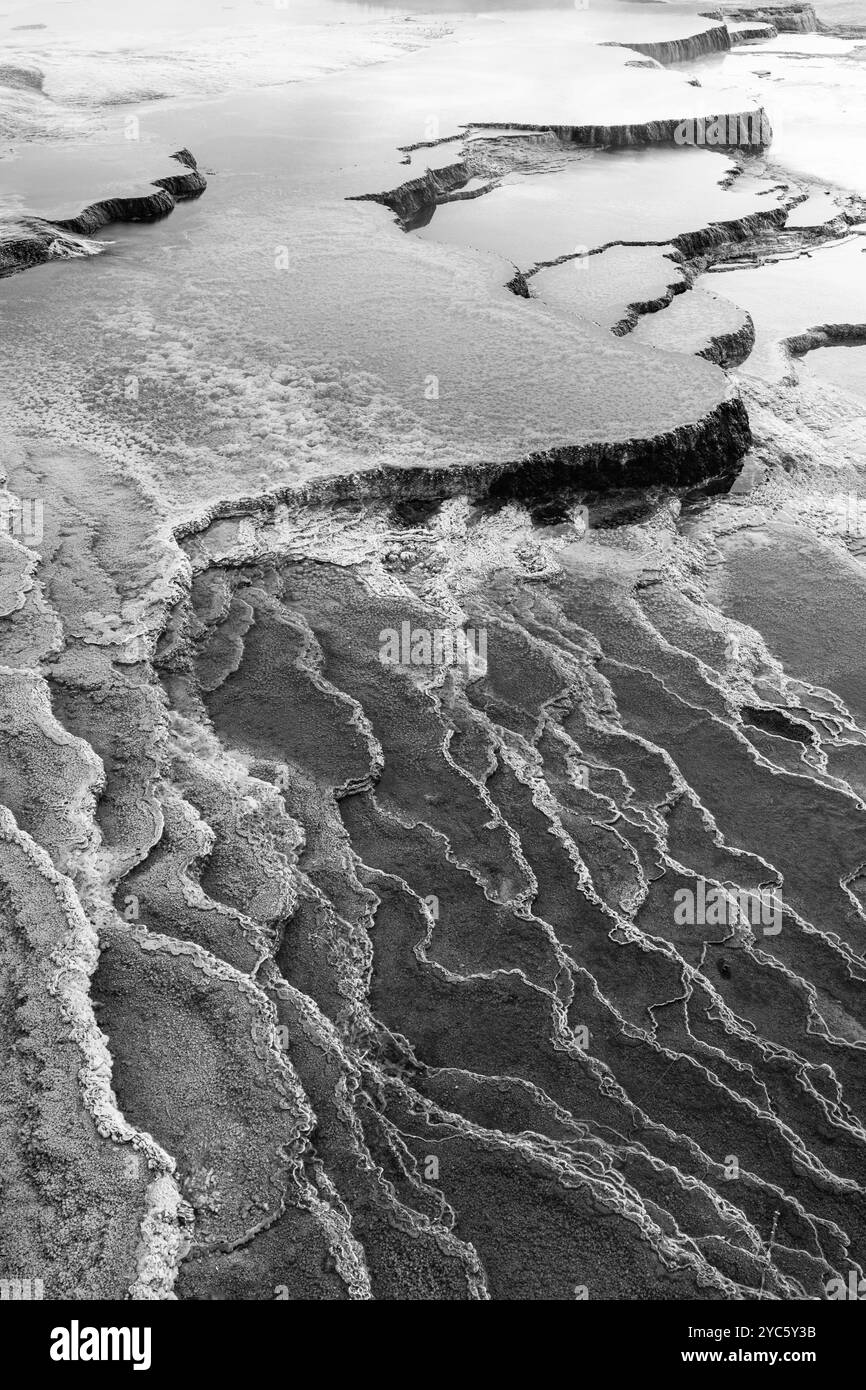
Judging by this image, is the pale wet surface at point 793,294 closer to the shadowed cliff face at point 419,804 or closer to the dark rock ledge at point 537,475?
the shadowed cliff face at point 419,804

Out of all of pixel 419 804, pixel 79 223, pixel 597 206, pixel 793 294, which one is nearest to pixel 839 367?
pixel 793 294

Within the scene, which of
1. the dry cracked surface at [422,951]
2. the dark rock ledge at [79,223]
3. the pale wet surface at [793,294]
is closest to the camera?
the dry cracked surface at [422,951]

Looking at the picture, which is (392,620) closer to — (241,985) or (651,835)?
(651,835)

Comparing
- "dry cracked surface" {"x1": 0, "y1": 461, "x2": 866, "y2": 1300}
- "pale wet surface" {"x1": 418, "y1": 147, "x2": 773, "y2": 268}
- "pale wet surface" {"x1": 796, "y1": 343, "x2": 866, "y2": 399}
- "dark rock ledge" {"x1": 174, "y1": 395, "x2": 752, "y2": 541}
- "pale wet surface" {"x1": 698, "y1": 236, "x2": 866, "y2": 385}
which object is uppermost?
"pale wet surface" {"x1": 418, "y1": 147, "x2": 773, "y2": 268}

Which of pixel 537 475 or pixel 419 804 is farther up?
pixel 537 475

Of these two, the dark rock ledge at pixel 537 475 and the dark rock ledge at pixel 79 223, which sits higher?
the dark rock ledge at pixel 79 223

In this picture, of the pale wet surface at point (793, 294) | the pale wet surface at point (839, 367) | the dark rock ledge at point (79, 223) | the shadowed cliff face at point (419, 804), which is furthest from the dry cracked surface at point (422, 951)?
the dark rock ledge at point (79, 223)

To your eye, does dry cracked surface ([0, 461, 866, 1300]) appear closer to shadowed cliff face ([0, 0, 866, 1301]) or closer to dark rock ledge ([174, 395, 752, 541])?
shadowed cliff face ([0, 0, 866, 1301])

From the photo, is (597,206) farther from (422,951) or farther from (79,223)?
(422,951)

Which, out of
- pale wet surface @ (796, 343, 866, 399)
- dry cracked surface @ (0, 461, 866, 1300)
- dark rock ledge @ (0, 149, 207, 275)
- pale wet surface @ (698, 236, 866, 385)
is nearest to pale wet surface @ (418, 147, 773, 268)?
pale wet surface @ (698, 236, 866, 385)

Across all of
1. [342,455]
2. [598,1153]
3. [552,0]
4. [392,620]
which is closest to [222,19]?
[552,0]

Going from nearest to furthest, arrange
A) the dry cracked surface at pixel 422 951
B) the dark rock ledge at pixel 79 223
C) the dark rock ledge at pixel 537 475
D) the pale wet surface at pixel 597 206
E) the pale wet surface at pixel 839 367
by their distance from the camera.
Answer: the dry cracked surface at pixel 422 951, the dark rock ledge at pixel 537 475, the pale wet surface at pixel 839 367, the dark rock ledge at pixel 79 223, the pale wet surface at pixel 597 206

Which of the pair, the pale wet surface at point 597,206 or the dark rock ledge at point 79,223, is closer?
the dark rock ledge at point 79,223
